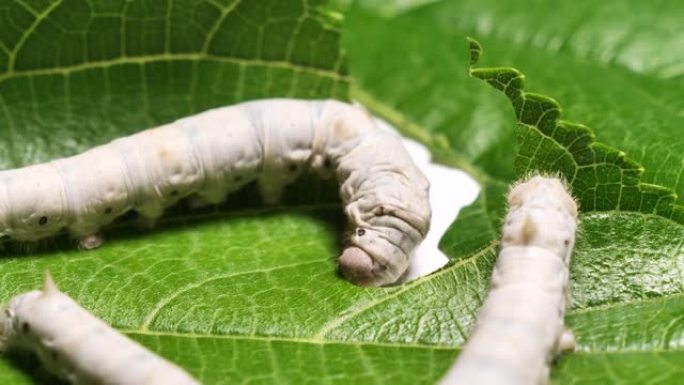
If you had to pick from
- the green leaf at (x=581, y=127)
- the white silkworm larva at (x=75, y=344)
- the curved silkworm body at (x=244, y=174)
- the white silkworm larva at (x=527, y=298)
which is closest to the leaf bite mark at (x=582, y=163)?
the green leaf at (x=581, y=127)

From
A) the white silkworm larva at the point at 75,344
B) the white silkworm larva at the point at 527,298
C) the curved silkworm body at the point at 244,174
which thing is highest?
the white silkworm larva at the point at 527,298

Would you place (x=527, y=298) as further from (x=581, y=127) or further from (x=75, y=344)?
(x=75, y=344)

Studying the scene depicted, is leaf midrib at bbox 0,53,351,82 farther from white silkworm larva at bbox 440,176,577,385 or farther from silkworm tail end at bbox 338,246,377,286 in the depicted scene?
white silkworm larva at bbox 440,176,577,385

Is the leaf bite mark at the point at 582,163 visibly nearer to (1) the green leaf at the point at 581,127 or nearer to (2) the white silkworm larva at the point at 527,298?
(1) the green leaf at the point at 581,127

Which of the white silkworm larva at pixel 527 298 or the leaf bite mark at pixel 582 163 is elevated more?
the leaf bite mark at pixel 582 163

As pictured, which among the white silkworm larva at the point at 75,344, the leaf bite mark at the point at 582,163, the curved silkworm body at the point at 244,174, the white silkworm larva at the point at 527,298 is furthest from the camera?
the curved silkworm body at the point at 244,174

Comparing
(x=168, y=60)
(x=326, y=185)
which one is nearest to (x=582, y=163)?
(x=326, y=185)
